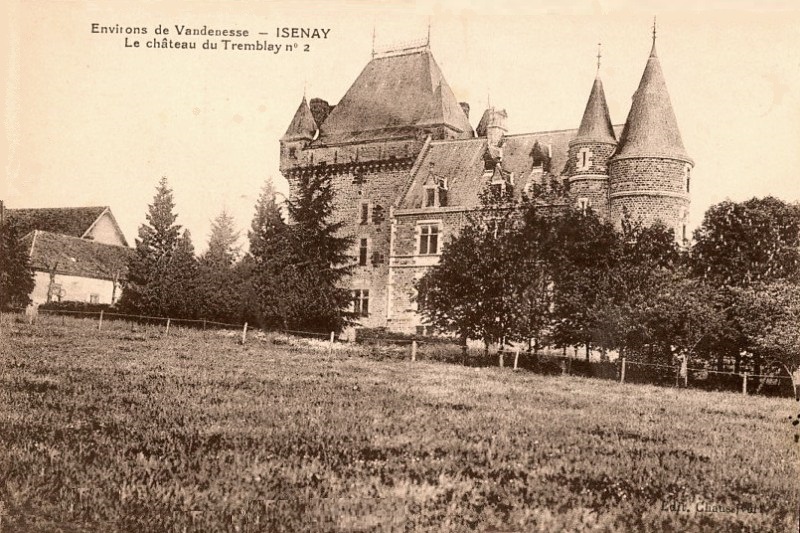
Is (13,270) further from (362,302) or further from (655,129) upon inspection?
(655,129)

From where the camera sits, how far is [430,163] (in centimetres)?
3453

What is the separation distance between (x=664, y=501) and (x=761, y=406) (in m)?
8.86

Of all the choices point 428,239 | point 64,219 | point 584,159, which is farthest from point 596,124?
point 64,219

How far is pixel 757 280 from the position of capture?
22359 mm

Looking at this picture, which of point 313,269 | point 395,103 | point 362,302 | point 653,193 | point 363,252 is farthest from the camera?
point 395,103

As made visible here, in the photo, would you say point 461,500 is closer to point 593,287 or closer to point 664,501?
point 664,501

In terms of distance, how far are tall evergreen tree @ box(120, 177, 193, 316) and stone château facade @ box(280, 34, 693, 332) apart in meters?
6.78

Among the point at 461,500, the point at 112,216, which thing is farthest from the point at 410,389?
the point at 112,216

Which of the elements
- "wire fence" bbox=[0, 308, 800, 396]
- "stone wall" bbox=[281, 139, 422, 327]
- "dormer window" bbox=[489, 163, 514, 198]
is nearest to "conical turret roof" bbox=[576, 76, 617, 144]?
"dormer window" bbox=[489, 163, 514, 198]

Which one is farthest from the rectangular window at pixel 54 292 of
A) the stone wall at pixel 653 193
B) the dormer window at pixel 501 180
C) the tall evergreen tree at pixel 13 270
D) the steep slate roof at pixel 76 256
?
the stone wall at pixel 653 193

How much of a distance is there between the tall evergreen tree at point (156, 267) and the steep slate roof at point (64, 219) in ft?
10.1

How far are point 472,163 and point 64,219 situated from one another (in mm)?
17671

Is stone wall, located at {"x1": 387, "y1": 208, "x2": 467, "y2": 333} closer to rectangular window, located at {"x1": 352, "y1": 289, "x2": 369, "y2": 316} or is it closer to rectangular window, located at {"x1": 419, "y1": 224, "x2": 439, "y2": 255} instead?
rectangular window, located at {"x1": 419, "y1": 224, "x2": 439, "y2": 255}

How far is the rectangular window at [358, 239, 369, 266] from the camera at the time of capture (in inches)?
1400
